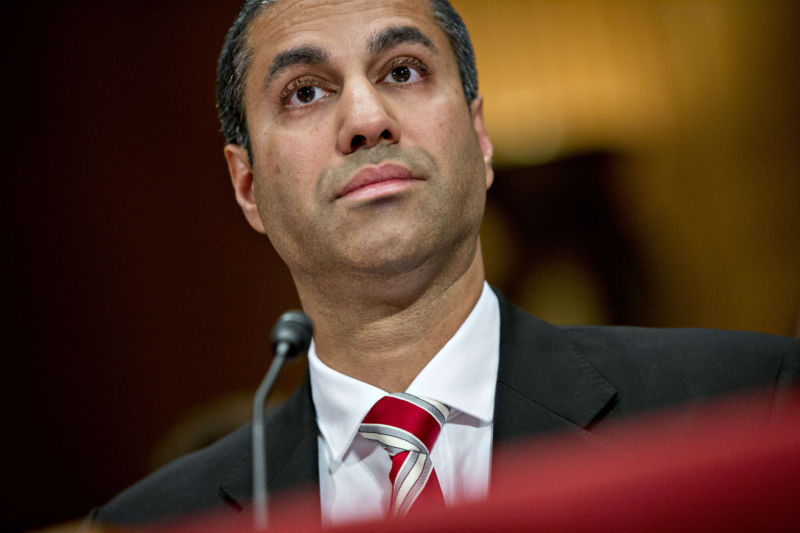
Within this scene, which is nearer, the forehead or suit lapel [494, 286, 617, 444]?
suit lapel [494, 286, 617, 444]

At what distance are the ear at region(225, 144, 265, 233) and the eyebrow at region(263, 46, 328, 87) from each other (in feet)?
0.63

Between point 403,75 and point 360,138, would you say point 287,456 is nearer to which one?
point 360,138

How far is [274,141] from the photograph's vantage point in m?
1.52

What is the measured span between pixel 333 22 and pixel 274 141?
219 mm

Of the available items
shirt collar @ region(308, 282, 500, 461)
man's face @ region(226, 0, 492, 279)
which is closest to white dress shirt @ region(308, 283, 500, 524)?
shirt collar @ region(308, 282, 500, 461)

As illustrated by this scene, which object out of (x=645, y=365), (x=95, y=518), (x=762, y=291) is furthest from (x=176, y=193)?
(x=645, y=365)

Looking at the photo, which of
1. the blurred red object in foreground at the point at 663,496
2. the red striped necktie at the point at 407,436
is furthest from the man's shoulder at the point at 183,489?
the blurred red object in foreground at the point at 663,496

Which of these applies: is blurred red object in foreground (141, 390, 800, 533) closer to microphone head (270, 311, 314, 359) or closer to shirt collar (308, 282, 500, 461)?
microphone head (270, 311, 314, 359)

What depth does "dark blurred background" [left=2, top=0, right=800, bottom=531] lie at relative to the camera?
3.40 metres

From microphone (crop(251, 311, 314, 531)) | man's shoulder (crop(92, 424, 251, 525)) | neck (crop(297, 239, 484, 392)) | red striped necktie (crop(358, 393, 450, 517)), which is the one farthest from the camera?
man's shoulder (crop(92, 424, 251, 525))

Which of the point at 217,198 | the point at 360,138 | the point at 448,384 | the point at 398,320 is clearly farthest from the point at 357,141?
the point at 217,198

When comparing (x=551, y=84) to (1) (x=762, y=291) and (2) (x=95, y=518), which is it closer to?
(1) (x=762, y=291)

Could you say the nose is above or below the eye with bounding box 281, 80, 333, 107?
below

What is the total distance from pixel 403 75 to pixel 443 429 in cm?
57
